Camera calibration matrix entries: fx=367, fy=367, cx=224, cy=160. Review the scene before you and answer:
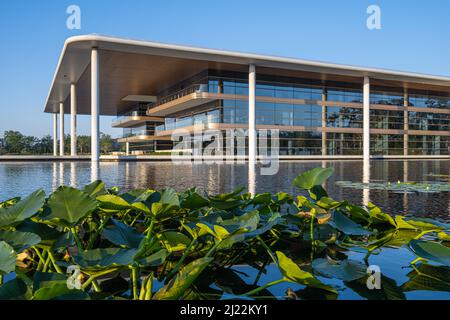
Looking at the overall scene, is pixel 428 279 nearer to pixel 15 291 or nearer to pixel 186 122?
pixel 15 291

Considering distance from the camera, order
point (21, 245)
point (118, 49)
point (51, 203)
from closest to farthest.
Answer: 1. point (21, 245)
2. point (51, 203)
3. point (118, 49)

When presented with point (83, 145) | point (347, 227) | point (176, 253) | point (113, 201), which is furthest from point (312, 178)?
point (83, 145)

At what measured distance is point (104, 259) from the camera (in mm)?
1697

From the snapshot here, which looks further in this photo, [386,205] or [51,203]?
[386,205]

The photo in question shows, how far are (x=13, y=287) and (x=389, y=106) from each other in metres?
49.8

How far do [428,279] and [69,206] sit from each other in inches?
82.5

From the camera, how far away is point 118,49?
2842cm

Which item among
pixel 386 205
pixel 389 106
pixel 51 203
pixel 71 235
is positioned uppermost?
pixel 389 106

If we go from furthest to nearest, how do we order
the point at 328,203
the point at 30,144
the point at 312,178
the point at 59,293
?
the point at 30,144, the point at 312,178, the point at 328,203, the point at 59,293

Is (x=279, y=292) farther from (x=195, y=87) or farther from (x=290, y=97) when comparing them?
(x=290, y=97)

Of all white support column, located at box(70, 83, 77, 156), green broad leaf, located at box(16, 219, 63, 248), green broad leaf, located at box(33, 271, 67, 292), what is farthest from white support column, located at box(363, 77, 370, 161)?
green broad leaf, located at box(33, 271, 67, 292)

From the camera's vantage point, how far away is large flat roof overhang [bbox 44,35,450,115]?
93.9 ft

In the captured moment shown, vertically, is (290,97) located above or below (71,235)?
above
